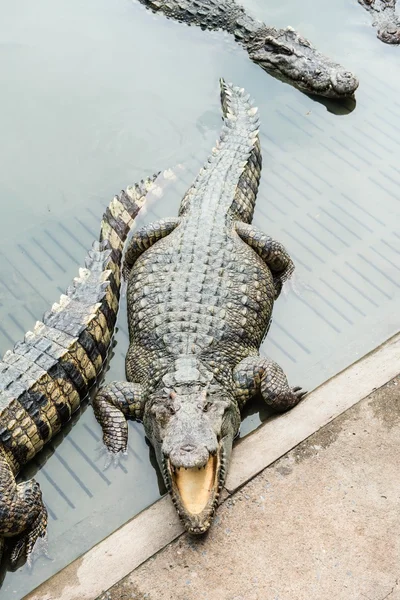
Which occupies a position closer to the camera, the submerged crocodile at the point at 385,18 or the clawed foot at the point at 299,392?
the clawed foot at the point at 299,392

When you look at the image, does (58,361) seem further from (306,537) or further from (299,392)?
(306,537)

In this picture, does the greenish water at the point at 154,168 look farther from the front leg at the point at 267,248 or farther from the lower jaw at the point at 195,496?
the lower jaw at the point at 195,496

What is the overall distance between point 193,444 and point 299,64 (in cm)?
439

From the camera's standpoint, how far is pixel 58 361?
16.8 ft

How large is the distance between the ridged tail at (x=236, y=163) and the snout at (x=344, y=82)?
2.63 feet

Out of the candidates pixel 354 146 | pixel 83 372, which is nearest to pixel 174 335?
pixel 83 372

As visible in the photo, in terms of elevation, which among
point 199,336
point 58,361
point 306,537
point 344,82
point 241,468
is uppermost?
point 58,361

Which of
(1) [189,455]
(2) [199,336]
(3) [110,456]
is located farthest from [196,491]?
(2) [199,336]

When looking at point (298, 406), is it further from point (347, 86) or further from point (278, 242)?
point (347, 86)

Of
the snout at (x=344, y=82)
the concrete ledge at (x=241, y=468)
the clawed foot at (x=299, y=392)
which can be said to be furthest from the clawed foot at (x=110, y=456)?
the snout at (x=344, y=82)

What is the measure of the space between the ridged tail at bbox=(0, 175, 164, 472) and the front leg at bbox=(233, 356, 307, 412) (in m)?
0.91

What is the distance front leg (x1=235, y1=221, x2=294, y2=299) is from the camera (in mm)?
Answer: 5965

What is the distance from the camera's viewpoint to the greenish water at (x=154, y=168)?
17.2ft

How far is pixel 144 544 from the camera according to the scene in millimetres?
4680
